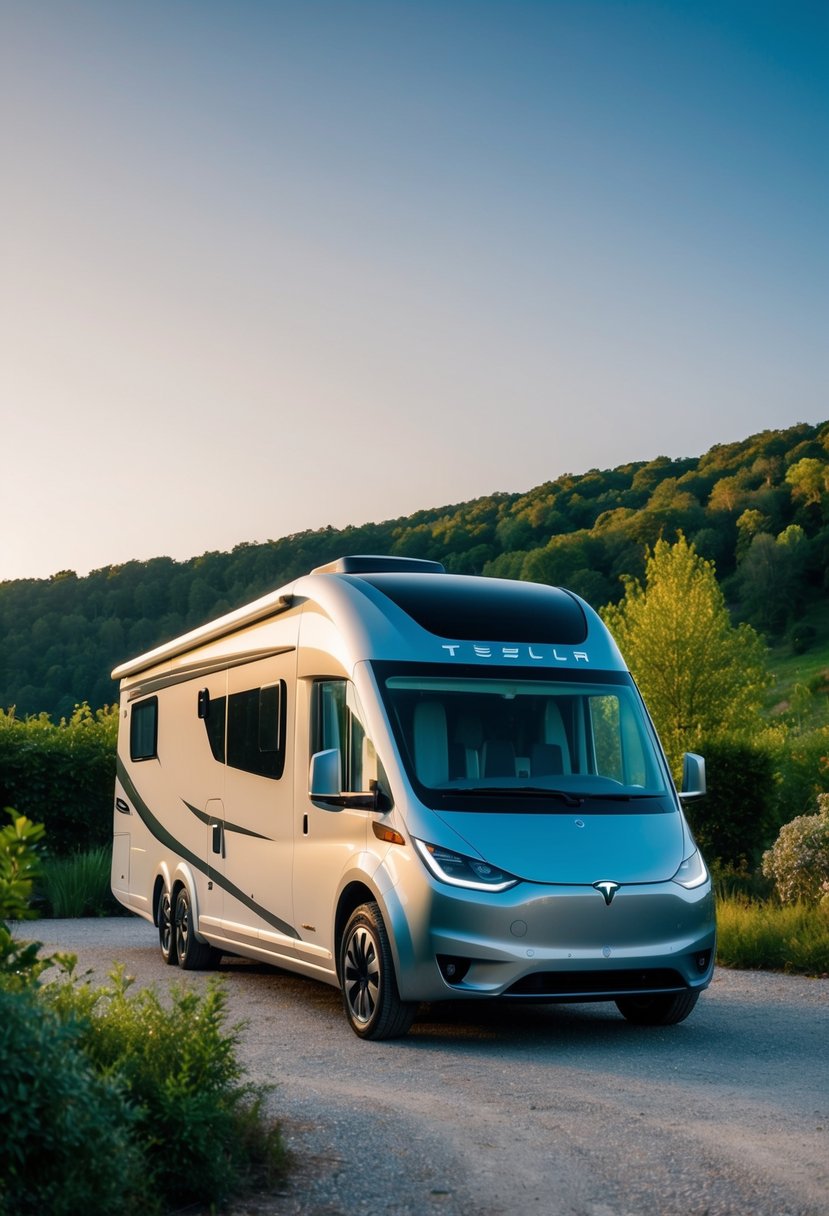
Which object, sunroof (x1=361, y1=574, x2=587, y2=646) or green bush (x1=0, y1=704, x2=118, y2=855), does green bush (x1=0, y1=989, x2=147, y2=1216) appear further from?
green bush (x1=0, y1=704, x2=118, y2=855)

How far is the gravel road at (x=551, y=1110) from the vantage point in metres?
5.29

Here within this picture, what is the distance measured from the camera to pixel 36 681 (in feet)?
167

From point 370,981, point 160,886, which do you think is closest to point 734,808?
point 160,886

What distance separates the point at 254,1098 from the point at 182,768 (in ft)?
24.3

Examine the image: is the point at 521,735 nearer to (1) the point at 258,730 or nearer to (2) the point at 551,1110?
(1) the point at 258,730

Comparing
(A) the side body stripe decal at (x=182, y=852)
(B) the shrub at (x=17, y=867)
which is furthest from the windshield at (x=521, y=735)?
(B) the shrub at (x=17, y=867)

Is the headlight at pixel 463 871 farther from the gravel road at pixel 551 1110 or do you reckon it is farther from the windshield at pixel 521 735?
the gravel road at pixel 551 1110

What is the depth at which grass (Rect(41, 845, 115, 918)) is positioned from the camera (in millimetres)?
19656

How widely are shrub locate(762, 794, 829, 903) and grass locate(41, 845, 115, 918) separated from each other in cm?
931

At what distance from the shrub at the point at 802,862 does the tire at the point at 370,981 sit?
276 inches

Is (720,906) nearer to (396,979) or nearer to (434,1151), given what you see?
(396,979)

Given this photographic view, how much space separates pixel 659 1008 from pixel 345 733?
2.75 metres

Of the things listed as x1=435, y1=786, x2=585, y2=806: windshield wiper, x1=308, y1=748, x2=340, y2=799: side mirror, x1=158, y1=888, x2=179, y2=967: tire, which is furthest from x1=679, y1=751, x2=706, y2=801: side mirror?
x1=158, y1=888, x2=179, y2=967: tire

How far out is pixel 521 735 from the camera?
952 cm
